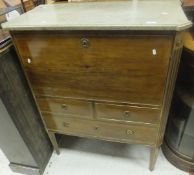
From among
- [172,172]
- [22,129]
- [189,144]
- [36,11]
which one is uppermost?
[36,11]

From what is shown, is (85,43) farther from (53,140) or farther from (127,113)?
(53,140)

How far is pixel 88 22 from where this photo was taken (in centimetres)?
86

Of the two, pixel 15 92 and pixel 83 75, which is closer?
pixel 83 75

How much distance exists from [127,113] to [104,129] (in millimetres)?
221

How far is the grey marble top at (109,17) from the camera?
0.80 meters

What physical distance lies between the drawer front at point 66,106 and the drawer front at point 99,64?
62 mm

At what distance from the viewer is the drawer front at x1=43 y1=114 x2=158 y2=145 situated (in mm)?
1202

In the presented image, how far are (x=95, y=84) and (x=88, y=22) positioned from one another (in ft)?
1.09

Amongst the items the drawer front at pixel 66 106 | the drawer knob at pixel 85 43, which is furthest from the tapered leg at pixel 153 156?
the drawer knob at pixel 85 43

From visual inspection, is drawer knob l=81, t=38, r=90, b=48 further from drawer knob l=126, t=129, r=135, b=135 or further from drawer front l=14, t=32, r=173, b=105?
drawer knob l=126, t=129, r=135, b=135

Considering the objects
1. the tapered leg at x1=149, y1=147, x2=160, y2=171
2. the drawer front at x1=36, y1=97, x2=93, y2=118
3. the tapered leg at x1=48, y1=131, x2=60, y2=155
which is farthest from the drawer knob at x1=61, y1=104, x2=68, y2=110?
the tapered leg at x1=149, y1=147, x2=160, y2=171

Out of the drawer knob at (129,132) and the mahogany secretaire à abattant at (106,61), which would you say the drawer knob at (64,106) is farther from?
the drawer knob at (129,132)

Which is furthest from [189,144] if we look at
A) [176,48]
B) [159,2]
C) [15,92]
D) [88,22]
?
[15,92]

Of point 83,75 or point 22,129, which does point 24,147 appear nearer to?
point 22,129
